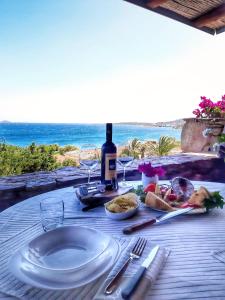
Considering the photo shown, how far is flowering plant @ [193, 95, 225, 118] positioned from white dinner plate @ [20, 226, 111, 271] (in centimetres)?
301

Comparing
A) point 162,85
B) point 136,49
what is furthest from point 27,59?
point 136,49

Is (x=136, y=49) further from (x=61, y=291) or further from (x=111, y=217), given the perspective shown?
(x=61, y=291)

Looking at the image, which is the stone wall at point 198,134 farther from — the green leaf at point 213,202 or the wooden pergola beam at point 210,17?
the green leaf at point 213,202

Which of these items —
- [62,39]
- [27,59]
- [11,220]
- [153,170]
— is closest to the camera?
[11,220]

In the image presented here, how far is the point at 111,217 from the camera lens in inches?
32.4

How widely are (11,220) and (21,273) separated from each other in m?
0.35

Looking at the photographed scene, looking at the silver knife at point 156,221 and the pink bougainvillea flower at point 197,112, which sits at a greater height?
the pink bougainvillea flower at point 197,112

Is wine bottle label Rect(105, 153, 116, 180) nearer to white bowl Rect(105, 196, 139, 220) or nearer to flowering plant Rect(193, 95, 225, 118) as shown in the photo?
white bowl Rect(105, 196, 139, 220)

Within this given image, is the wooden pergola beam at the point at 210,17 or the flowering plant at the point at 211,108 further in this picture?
the flowering plant at the point at 211,108

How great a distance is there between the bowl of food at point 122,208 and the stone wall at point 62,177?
3.02 ft

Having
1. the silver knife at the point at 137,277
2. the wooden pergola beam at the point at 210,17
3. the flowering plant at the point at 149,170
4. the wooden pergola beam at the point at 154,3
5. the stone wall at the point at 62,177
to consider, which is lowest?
the stone wall at the point at 62,177

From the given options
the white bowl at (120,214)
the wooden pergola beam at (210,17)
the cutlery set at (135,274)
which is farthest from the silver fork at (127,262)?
the wooden pergola beam at (210,17)

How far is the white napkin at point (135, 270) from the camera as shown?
0.43m

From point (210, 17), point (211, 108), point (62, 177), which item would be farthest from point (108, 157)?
point (211, 108)
